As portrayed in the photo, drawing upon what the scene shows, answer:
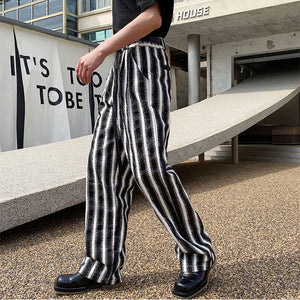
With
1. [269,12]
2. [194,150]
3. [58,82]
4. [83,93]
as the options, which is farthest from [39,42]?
[269,12]

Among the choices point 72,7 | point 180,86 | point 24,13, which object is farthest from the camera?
point 24,13

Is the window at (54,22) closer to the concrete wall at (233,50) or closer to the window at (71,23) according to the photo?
the window at (71,23)

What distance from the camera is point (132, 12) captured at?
134cm

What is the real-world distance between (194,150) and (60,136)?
4.02 metres

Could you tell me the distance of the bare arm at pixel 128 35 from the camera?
1.25 meters

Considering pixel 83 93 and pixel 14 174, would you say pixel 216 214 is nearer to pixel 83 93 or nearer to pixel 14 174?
pixel 14 174

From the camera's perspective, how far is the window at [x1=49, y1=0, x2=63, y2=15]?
70.7ft

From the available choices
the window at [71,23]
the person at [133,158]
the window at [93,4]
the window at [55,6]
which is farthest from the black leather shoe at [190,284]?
the window at [55,6]

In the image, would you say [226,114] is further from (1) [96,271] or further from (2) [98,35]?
(2) [98,35]

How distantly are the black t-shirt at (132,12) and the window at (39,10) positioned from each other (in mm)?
23489

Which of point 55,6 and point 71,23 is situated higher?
point 55,6

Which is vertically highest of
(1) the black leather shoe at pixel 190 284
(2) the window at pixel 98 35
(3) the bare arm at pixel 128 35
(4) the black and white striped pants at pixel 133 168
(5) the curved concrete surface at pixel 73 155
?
(3) the bare arm at pixel 128 35

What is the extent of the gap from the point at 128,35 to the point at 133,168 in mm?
513

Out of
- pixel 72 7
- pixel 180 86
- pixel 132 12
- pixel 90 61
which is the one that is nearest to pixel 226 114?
pixel 132 12
